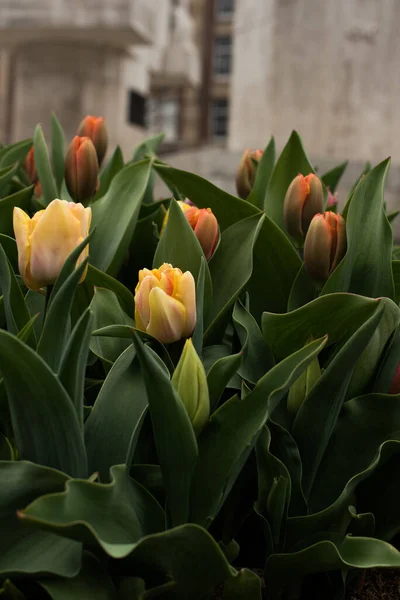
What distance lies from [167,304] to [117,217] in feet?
0.72

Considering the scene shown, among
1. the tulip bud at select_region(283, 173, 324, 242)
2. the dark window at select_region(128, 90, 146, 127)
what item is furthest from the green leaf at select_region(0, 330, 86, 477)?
the dark window at select_region(128, 90, 146, 127)

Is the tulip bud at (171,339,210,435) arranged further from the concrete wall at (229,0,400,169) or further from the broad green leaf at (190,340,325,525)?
the concrete wall at (229,0,400,169)

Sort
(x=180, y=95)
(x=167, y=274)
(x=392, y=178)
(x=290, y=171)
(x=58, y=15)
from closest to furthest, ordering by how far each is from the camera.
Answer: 1. (x=167, y=274)
2. (x=290, y=171)
3. (x=392, y=178)
4. (x=58, y=15)
5. (x=180, y=95)

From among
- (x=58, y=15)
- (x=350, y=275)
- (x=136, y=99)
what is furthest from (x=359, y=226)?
(x=136, y=99)

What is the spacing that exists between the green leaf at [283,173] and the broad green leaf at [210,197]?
9cm

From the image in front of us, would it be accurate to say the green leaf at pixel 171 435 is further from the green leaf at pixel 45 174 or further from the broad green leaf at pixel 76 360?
the green leaf at pixel 45 174

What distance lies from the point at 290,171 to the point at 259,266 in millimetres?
190

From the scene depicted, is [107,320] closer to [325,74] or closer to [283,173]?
[283,173]

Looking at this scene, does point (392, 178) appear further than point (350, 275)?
Yes

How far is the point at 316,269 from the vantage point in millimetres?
642

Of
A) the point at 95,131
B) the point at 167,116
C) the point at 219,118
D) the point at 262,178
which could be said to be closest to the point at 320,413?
the point at 262,178

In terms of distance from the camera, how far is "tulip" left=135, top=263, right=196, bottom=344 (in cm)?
53

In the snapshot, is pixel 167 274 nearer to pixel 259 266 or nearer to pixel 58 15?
pixel 259 266

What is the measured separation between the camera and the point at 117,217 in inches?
28.5
